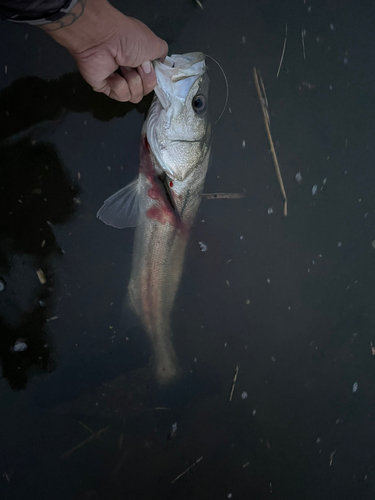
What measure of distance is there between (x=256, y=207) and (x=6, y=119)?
1664mm

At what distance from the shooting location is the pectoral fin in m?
1.96

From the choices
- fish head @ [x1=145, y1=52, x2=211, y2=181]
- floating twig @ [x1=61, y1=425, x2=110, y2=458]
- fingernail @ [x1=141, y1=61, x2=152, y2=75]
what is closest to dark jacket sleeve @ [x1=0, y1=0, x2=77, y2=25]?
fingernail @ [x1=141, y1=61, x2=152, y2=75]

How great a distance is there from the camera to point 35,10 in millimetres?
1095

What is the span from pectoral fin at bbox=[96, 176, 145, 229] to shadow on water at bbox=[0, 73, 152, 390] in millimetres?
227

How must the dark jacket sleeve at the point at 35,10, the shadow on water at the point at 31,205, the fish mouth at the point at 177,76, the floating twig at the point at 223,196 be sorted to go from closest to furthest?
the dark jacket sleeve at the point at 35,10 < the fish mouth at the point at 177,76 < the shadow on water at the point at 31,205 < the floating twig at the point at 223,196

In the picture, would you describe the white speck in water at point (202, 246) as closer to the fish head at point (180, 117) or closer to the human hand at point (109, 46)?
the fish head at point (180, 117)

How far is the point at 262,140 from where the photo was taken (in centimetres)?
224

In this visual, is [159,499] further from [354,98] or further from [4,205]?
[354,98]

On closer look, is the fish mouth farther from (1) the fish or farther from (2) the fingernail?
(2) the fingernail

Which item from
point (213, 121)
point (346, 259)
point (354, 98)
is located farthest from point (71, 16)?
point (346, 259)

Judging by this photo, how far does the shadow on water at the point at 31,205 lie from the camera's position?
74.6 inches

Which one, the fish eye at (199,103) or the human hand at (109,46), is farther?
the fish eye at (199,103)

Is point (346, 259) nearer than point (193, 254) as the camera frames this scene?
No

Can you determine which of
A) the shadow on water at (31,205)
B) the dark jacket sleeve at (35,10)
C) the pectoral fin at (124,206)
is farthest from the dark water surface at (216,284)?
the dark jacket sleeve at (35,10)
